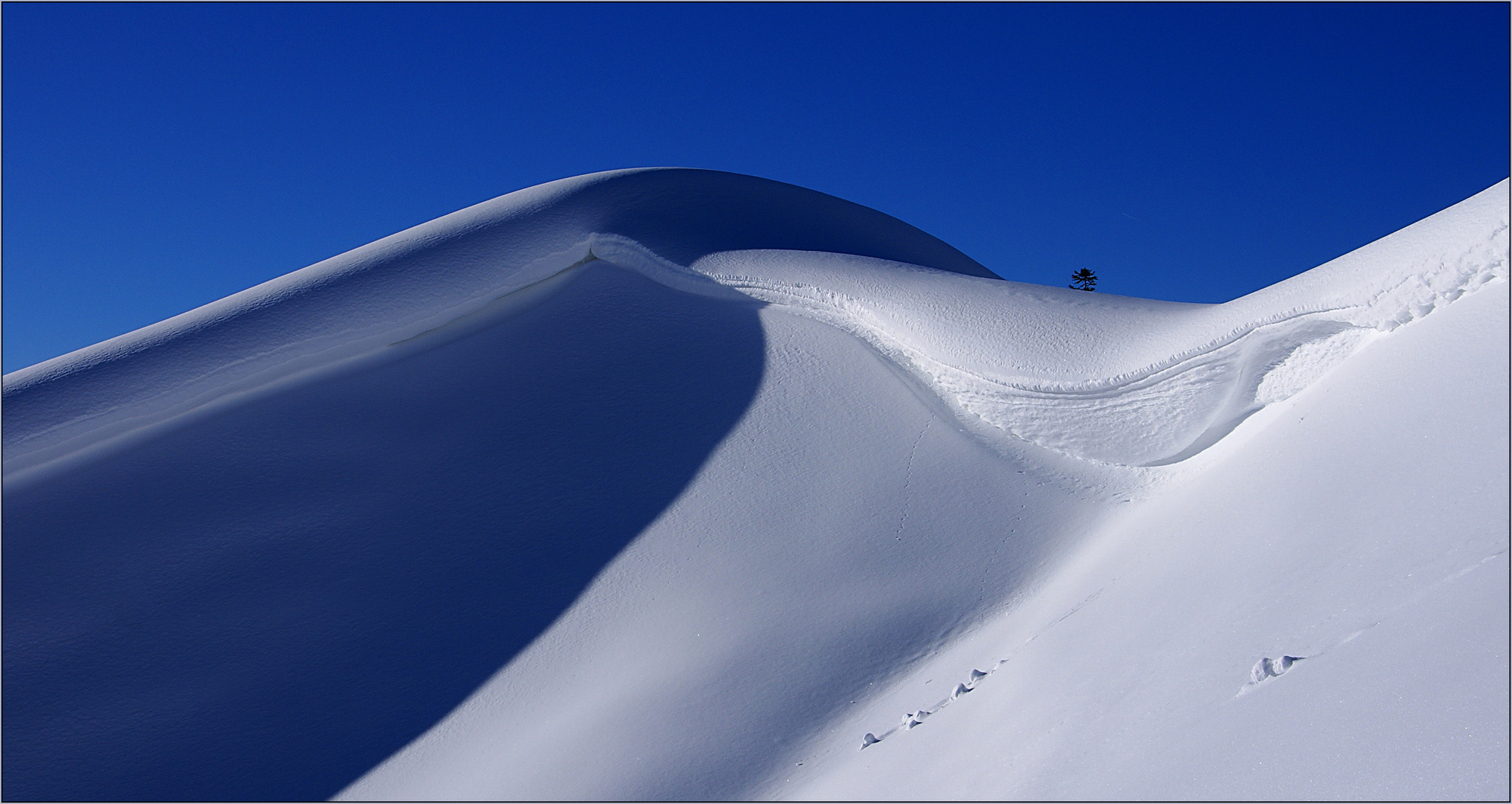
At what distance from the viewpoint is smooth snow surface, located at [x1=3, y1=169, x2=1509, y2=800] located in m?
2.06

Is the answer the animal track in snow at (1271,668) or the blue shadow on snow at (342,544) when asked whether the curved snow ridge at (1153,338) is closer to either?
the blue shadow on snow at (342,544)

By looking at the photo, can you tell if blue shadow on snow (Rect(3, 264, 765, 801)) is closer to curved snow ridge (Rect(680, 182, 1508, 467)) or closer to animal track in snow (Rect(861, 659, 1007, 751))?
curved snow ridge (Rect(680, 182, 1508, 467))

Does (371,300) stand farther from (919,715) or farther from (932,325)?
(919,715)

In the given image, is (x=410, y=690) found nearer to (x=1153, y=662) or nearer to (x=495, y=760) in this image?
(x=495, y=760)

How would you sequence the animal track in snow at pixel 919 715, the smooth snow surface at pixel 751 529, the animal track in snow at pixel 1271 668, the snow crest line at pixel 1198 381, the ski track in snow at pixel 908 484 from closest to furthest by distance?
the animal track in snow at pixel 1271 668 < the smooth snow surface at pixel 751 529 < the animal track in snow at pixel 919 715 < the snow crest line at pixel 1198 381 < the ski track in snow at pixel 908 484

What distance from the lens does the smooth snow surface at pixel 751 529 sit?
206 cm

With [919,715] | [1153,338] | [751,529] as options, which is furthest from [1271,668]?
[751,529]

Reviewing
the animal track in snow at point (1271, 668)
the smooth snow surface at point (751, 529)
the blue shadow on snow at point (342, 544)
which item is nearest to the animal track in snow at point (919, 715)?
the smooth snow surface at point (751, 529)

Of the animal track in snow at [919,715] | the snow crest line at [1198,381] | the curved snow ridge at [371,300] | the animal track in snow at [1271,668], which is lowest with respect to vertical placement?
the animal track in snow at [1271,668]

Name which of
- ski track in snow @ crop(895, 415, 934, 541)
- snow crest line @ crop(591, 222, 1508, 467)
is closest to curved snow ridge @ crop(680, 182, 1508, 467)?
snow crest line @ crop(591, 222, 1508, 467)

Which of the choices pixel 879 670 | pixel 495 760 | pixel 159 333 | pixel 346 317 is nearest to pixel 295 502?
pixel 346 317

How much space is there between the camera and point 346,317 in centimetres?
399

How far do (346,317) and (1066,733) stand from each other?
3.33 meters

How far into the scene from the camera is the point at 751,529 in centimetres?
323
